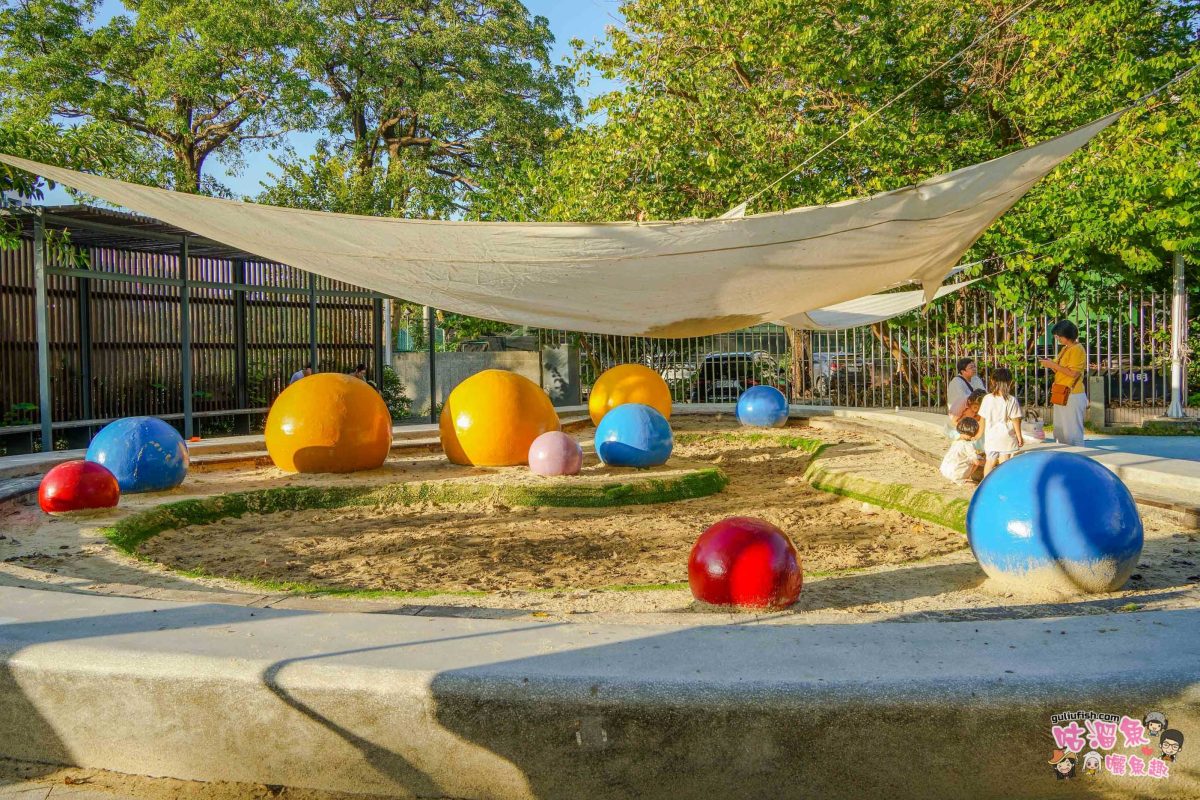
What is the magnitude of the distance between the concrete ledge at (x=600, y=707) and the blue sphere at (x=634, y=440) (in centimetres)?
690

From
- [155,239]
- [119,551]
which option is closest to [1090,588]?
[119,551]

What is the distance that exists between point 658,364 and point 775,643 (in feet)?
60.1

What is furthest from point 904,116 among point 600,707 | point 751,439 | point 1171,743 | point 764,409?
point 600,707

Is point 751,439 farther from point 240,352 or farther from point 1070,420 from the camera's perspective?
point 240,352

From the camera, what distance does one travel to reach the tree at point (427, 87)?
24.6 m

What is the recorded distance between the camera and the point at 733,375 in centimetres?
2133

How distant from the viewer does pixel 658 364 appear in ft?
71.8

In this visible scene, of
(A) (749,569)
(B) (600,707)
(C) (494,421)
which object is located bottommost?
(B) (600,707)

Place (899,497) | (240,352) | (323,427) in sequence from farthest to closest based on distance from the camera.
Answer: (240,352)
(323,427)
(899,497)

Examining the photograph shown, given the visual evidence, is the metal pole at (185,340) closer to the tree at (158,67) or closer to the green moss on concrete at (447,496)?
the green moss on concrete at (447,496)

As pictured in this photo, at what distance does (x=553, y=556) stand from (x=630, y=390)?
24.1ft

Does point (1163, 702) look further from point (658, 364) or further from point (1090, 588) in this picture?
point (658, 364)

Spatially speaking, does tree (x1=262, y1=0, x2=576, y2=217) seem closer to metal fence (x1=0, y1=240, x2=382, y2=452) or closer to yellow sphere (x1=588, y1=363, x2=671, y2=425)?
metal fence (x1=0, y1=240, x2=382, y2=452)

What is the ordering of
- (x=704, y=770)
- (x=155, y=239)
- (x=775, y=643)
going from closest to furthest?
(x=704, y=770) < (x=775, y=643) < (x=155, y=239)
